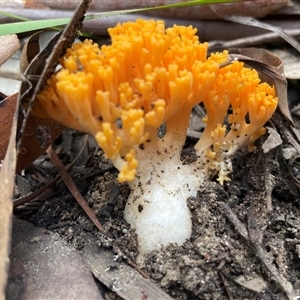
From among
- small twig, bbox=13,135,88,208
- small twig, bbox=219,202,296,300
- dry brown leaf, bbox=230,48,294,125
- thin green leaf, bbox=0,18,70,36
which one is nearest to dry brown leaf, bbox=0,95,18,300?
small twig, bbox=13,135,88,208

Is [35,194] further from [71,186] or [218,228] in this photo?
[218,228]

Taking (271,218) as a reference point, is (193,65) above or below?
above

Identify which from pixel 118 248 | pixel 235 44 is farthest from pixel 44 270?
pixel 235 44

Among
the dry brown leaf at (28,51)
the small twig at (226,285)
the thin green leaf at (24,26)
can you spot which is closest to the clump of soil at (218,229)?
the small twig at (226,285)

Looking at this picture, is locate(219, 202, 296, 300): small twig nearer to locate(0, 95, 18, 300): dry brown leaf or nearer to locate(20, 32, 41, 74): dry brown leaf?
locate(0, 95, 18, 300): dry brown leaf

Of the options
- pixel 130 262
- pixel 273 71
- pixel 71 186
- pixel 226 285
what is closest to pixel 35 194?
pixel 71 186

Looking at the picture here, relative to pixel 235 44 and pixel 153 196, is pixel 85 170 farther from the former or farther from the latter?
pixel 235 44

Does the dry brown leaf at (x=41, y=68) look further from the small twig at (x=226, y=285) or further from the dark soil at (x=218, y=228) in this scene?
the small twig at (x=226, y=285)
